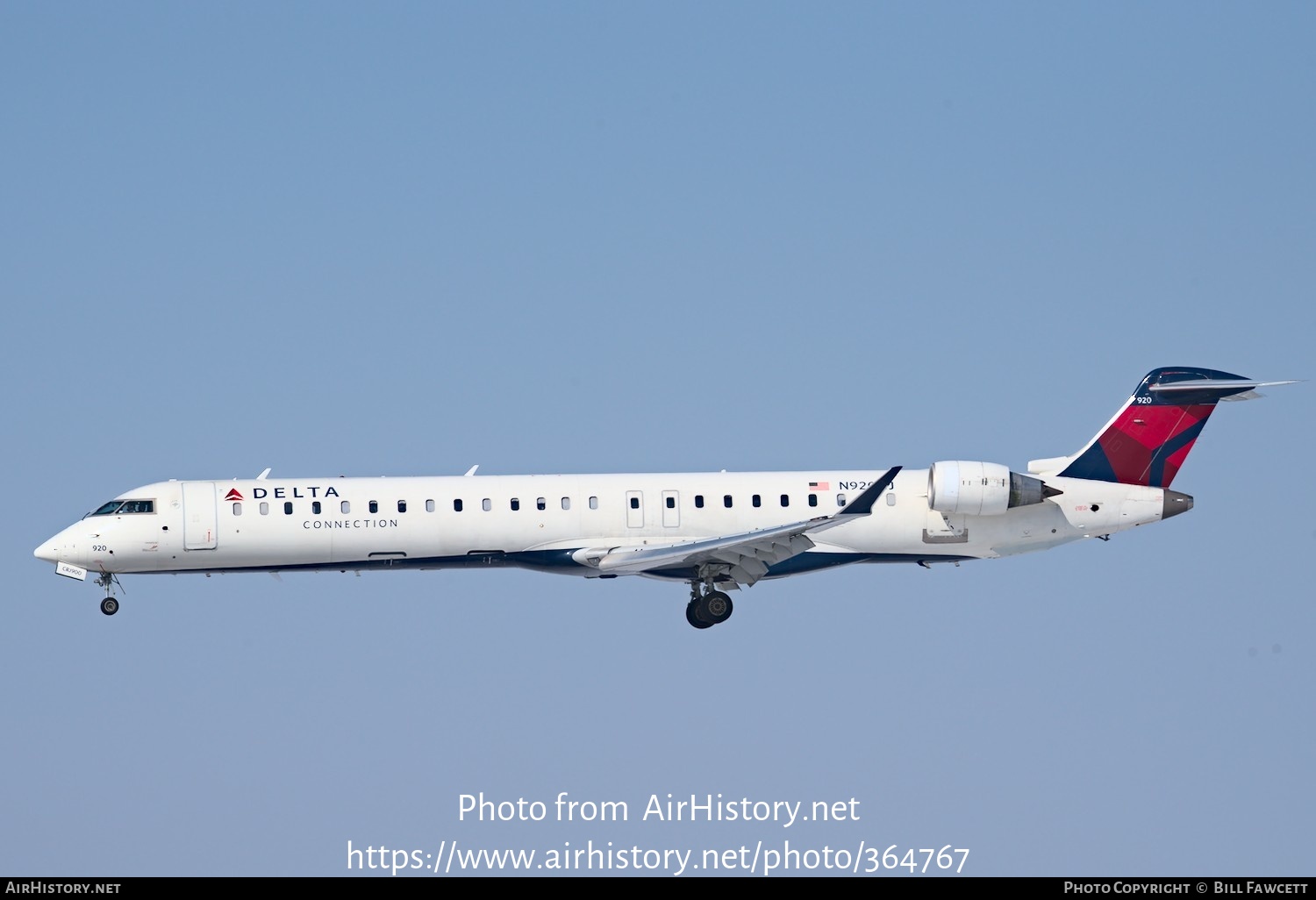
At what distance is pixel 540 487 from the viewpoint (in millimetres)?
35844

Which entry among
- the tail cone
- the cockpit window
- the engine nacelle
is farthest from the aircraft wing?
the cockpit window

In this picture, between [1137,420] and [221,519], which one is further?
[1137,420]

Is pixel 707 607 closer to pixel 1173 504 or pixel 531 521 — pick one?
pixel 531 521

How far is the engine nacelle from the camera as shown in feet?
117

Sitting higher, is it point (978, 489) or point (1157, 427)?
point (1157, 427)

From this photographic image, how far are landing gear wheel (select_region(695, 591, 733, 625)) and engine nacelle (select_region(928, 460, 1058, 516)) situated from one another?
5.07 metres

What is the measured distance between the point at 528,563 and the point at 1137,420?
14.3m

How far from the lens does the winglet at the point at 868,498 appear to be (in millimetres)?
32625

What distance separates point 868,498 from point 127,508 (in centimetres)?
1592

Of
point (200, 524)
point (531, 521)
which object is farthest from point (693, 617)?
point (200, 524)

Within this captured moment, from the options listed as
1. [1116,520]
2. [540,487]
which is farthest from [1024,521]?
[540,487]

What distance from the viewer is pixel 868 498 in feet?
108

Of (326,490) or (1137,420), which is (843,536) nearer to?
(1137,420)

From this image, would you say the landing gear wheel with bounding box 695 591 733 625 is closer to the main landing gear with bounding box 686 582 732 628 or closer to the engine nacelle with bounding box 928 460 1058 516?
the main landing gear with bounding box 686 582 732 628
